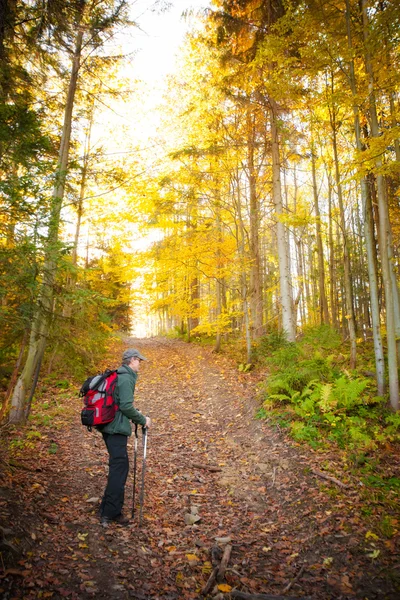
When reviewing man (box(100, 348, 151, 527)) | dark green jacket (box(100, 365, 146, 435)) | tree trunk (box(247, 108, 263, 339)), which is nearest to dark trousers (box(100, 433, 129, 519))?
man (box(100, 348, 151, 527))

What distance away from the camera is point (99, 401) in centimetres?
416

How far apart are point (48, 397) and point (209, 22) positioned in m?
12.9

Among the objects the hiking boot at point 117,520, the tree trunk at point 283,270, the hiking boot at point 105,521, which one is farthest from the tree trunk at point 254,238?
the hiking boot at point 105,521

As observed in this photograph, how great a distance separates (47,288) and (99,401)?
3788 millimetres

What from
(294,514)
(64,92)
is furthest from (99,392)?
(64,92)

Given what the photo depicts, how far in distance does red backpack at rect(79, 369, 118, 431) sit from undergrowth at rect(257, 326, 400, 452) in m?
3.71

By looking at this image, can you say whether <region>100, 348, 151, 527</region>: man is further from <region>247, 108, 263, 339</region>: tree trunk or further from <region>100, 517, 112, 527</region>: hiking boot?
<region>247, 108, 263, 339</region>: tree trunk

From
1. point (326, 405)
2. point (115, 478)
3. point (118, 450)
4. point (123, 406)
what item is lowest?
point (115, 478)

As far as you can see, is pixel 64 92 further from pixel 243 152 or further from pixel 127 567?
pixel 127 567

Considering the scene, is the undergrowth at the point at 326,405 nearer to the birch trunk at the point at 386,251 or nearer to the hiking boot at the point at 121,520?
the birch trunk at the point at 386,251

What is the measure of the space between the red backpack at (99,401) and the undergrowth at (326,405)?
3708 mm

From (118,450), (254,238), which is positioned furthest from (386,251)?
(254,238)

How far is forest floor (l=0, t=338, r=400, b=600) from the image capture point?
3162mm

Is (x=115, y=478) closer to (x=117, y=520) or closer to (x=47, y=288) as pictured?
(x=117, y=520)
